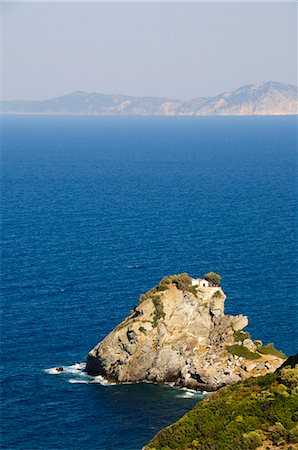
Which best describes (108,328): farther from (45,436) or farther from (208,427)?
(208,427)

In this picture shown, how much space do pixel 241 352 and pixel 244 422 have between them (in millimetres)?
31491

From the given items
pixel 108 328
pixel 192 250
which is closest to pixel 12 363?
pixel 108 328

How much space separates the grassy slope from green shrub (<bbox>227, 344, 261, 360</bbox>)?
890 inches

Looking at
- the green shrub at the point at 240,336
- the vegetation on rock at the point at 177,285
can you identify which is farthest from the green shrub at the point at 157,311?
the green shrub at the point at 240,336

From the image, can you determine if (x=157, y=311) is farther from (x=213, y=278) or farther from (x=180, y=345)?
(x=213, y=278)

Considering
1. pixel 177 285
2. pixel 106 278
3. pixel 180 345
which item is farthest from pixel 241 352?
pixel 106 278

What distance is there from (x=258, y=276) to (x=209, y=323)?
23716 mm

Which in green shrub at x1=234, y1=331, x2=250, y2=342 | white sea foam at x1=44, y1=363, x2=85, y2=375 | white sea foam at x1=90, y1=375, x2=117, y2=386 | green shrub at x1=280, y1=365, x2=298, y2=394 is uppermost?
green shrub at x1=280, y1=365, x2=298, y2=394

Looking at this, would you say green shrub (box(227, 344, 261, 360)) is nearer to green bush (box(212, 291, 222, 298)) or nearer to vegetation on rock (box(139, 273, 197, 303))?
green bush (box(212, 291, 222, 298))

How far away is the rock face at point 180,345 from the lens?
81.2 metres

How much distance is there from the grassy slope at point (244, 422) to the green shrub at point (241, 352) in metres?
22.6

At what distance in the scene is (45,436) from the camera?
68750 millimetres

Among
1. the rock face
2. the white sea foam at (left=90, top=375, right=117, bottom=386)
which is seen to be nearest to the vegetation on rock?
the rock face

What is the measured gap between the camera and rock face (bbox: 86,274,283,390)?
81.2m
